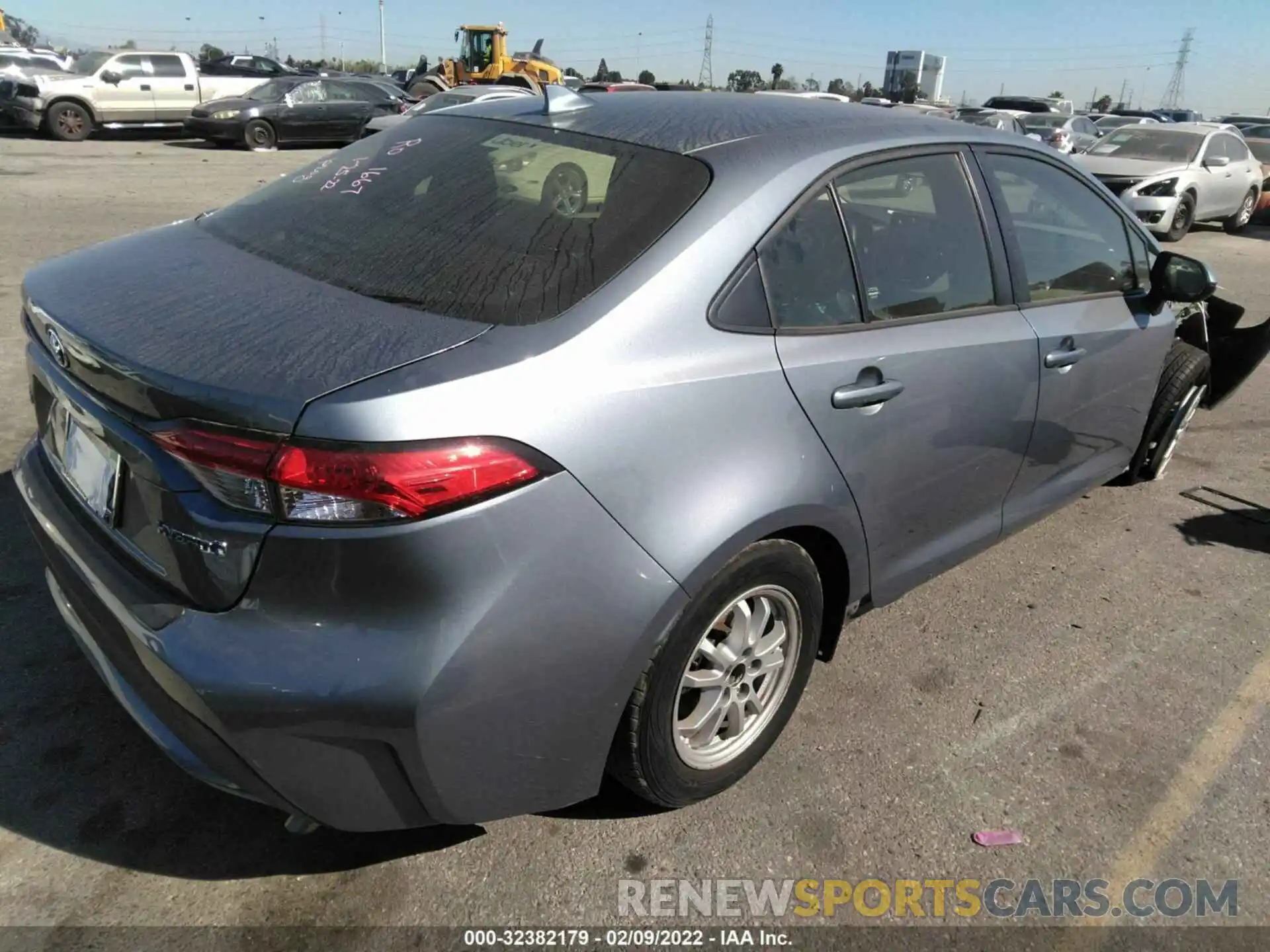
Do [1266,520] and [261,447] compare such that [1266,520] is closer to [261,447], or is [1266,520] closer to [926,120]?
[926,120]

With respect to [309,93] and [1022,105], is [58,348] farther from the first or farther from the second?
[1022,105]

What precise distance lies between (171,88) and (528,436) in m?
21.4

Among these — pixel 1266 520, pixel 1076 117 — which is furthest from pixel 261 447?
pixel 1076 117

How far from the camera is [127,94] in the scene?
18750mm

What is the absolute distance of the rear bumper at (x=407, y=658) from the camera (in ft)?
5.58

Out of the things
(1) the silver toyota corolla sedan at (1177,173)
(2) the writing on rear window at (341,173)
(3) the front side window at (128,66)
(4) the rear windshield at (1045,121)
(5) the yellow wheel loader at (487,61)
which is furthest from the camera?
(5) the yellow wheel loader at (487,61)

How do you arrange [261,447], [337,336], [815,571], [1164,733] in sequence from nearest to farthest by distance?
[261,447] < [337,336] < [815,571] < [1164,733]

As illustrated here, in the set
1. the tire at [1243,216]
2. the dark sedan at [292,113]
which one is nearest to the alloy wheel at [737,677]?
the tire at [1243,216]

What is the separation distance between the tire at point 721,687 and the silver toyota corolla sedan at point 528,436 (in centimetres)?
1

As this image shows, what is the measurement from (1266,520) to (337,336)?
14.3ft

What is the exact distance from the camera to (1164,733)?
285 centimetres

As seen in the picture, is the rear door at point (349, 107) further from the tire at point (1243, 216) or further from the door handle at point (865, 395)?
the door handle at point (865, 395)

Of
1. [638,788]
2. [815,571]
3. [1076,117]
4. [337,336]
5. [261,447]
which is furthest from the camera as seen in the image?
[1076,117]

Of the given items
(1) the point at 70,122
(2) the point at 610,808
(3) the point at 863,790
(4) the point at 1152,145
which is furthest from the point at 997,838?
(1) the point at 70,122
